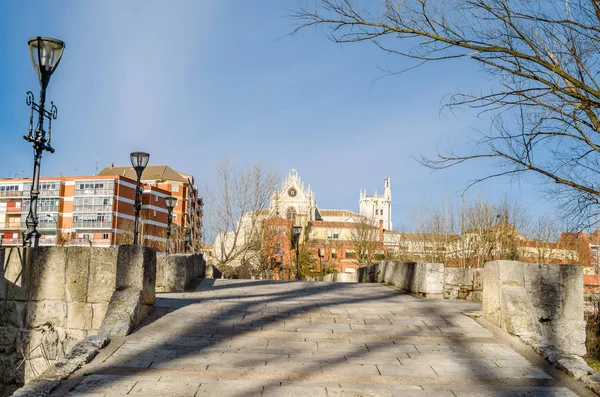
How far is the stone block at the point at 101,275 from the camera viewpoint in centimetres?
738

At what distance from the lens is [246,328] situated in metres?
6.98

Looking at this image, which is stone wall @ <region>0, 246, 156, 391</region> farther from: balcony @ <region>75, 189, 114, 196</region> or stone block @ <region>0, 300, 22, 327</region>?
balcony @ <region>75, 189, 114, 196</region>

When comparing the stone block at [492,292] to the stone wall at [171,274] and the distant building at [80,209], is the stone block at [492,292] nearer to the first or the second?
the stone wall at [171,274]

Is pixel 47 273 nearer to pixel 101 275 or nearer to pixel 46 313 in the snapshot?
pixel 46 313

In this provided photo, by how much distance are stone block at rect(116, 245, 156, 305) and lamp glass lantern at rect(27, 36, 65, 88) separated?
2.78m

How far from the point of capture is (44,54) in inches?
307

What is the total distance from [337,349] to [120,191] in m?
73.5

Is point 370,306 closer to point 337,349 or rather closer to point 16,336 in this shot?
point 337,349

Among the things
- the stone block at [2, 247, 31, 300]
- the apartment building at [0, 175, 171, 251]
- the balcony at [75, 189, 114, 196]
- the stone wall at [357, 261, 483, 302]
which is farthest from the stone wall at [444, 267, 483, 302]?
the balcony at [75, 189, 114, 196]

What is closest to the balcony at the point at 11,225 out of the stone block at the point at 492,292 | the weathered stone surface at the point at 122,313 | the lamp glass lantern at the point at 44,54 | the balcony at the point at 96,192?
the balcony at the point at 96,192

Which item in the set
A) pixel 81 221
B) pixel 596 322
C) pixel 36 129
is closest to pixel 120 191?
pixel 81 221

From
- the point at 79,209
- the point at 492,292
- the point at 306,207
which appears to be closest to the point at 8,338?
the point at 492,292

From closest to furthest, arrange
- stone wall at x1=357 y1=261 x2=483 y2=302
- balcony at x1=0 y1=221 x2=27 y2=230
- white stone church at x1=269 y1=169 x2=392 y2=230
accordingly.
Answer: stone wall at x1=357 y1=261 x2=483 y2=302
balcony at x1=0 y1=221 x2=27 y2=230
white stone church at x1=269 y1=169 x2=392 y2=230

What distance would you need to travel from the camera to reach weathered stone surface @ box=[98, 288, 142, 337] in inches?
249
